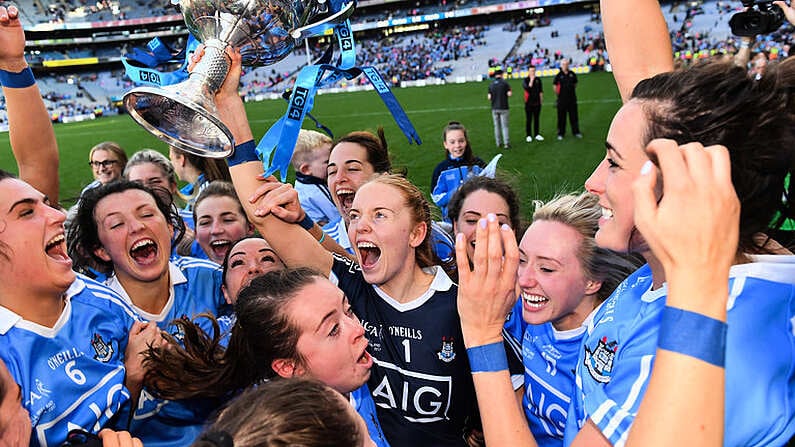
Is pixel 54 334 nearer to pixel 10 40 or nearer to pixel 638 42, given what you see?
pixel 10 40

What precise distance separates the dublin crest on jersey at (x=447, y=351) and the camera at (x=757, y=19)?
3.42m

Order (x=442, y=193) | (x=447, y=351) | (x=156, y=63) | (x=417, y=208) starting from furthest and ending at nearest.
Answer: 1. (x=442, y=193)
2. (x=417, y=208)
3. (x=447, y=351)
4. (x=156, y=63)

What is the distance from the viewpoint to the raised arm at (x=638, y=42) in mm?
1857

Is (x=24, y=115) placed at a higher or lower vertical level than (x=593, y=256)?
higher

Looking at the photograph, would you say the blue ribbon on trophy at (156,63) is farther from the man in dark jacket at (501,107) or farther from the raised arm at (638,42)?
the man in dark jacket at (501,107)

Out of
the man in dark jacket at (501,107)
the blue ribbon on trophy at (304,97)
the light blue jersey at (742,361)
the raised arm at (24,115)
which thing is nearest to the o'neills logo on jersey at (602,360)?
the light blue jersey at (742,361)

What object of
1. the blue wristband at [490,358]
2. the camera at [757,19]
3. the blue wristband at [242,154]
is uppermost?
the blue wristband at [242,154]

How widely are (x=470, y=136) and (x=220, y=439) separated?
527 inches

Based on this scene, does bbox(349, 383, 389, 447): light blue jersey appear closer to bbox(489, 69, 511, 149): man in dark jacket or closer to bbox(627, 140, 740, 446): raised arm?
bbox(627, 140, 740, 446): raised arm

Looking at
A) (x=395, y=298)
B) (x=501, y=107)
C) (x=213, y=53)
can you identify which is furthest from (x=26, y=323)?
(x=501, y=107)

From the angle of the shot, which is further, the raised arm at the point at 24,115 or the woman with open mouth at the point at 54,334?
the raised arm at the point at 24,115

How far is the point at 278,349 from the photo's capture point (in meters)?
1.98

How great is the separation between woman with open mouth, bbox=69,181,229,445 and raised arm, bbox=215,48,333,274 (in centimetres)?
89

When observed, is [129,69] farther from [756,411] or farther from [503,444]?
[756,411]
